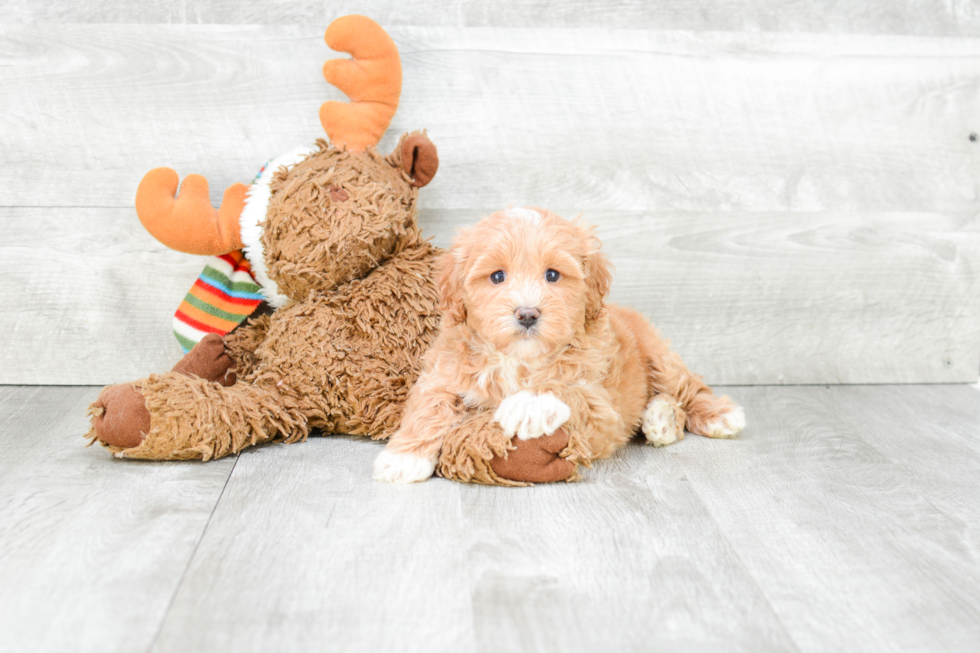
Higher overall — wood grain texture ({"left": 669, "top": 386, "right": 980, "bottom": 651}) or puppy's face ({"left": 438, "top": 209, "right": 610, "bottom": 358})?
puppy's face ({"left": 438, "top": 209, "right": 610, "bottom": 358})

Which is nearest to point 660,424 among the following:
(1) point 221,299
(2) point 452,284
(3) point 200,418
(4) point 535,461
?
(4) point 535,461

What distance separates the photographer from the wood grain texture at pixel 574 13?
2.24m

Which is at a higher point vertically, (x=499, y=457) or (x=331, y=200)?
(x=331, y=200)

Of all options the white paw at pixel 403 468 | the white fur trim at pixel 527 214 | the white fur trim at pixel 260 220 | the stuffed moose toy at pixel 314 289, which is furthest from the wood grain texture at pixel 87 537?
the white fur trim at pixel 527 214

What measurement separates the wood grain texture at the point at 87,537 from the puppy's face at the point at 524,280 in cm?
66

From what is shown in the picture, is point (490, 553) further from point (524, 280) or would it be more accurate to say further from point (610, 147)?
point (610, 147)

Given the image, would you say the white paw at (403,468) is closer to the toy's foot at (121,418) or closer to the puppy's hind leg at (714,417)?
the toy's foot at (121,418)

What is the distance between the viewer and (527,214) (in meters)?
1.67

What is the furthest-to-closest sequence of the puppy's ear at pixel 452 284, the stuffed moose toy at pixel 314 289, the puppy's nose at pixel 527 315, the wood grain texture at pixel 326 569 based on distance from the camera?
the stuffed moose toy at pixel 314 289 → the puppy's ear at pixel 452 284 → the puppy's nose at pixel 527 315 → the wood grain texture at pixel 326 569

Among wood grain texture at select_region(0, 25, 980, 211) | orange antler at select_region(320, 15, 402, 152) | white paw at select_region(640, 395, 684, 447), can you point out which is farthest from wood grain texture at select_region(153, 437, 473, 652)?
wood grain texture at select_region(0, 25, 980, 211)

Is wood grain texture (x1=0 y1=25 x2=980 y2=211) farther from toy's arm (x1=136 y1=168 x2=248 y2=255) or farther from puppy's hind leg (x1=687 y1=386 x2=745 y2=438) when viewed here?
puppy's hind leg (x1=687 y1=386 x2=745 y2=438)

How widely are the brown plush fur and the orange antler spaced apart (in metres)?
0.09

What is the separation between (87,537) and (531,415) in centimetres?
86

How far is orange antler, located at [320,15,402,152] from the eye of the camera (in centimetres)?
206
